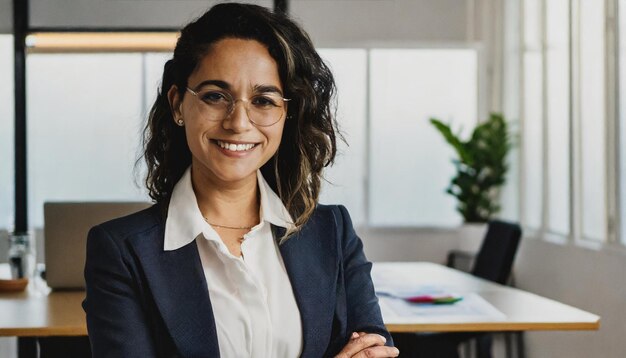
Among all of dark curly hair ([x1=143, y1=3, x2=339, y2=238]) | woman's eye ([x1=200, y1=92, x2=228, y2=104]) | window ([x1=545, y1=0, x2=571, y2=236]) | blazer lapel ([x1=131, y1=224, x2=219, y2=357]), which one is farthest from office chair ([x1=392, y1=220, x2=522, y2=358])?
woman's eye ([x1=200, y1=92, x2=228, y2=104])

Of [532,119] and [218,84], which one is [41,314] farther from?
[532,119]

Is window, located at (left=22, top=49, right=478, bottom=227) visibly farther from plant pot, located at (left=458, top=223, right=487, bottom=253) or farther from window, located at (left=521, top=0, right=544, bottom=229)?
window, located at (left=521, top=0, right=544, bottom=229)

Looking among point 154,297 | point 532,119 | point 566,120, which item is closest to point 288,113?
point 154,297

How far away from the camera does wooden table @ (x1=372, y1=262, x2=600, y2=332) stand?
3.14m

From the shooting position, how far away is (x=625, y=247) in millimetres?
5148

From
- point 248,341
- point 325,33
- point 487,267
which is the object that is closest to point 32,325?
point 248,341

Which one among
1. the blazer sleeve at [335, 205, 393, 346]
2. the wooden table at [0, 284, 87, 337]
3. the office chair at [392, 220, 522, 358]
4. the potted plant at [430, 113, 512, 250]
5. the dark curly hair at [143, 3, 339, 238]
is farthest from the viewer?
the potted plant at [430, 113, 512, 250]

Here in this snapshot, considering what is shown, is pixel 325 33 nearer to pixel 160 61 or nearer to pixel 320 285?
pixel 160 61

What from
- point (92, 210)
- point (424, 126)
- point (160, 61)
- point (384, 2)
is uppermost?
point (384, 2)

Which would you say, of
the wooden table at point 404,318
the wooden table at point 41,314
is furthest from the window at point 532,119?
the wooden table at point 41,314

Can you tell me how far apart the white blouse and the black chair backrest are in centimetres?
309

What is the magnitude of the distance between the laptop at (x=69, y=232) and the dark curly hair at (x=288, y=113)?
192 cm

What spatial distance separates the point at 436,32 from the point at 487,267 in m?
3.34

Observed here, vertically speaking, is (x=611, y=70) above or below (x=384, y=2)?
below
